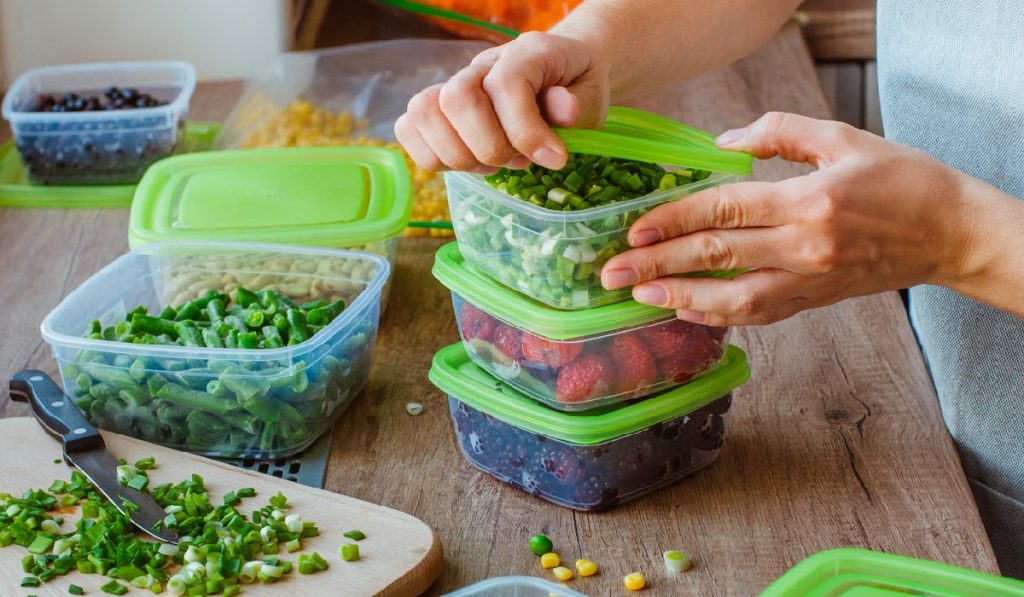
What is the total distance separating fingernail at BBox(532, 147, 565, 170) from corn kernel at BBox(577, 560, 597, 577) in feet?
1.16

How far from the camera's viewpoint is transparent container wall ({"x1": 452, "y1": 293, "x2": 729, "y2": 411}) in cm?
104

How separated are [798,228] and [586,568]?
1.16 ft

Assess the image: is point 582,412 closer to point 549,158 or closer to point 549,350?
point 549,350

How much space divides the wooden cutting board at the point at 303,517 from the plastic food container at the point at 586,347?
18 centimetres

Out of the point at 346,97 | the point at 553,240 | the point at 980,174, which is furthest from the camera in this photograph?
the point at 346,97

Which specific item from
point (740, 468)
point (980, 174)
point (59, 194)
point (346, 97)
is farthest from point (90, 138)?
point (980, 174)

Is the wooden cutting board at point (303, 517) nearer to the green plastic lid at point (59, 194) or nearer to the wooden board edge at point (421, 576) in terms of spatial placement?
the wooden board edge at point (421, 576)

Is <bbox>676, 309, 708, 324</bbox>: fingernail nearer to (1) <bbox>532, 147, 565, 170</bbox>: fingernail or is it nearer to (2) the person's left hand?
(2) the person's left hand

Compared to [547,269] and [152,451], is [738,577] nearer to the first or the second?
[547,269]

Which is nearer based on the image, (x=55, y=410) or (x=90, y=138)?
(x=55, y=410)

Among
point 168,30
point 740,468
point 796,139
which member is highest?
point 796,139

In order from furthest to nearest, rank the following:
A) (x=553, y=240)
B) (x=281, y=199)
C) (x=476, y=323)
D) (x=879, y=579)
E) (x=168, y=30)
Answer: (x=168, y=30) → (x=281, y=199) → (x=476, y=323) → (x=553, y=240) → (x=879, y=579)

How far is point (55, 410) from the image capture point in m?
1.17

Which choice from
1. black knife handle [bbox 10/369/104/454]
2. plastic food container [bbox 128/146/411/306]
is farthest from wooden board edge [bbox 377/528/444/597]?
plastic food container [bbox 128/146/411/306]
